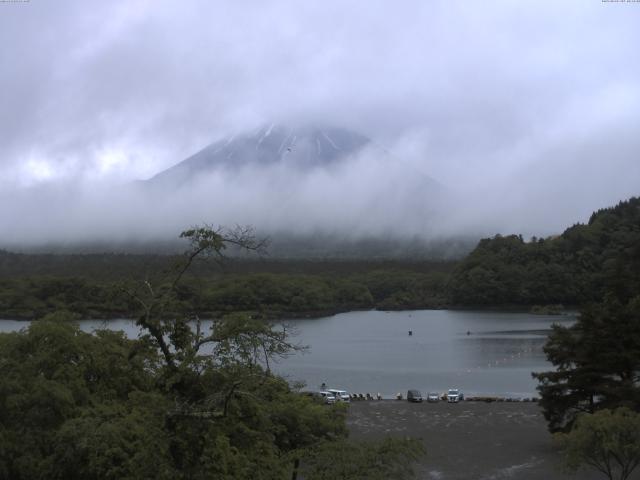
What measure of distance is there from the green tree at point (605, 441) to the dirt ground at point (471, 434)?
201cm

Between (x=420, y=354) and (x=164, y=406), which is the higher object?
(x=164, y=406)

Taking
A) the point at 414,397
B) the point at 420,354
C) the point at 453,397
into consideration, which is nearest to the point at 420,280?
the point at 420,354

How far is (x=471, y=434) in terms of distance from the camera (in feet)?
59.6

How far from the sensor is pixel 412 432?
1842cm

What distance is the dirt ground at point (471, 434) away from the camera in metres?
14.2

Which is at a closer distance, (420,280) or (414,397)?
(414,397)

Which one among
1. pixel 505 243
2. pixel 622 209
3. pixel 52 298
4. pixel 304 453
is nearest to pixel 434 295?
pixel 505 243

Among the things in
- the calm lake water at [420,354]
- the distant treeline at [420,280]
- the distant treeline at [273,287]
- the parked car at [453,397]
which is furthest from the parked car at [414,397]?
the distant treeline at [420,280]

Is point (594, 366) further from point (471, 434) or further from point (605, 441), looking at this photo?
point (605, 441)

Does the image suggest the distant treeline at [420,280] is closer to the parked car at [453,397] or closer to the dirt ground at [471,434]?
the parked car at [453,397]

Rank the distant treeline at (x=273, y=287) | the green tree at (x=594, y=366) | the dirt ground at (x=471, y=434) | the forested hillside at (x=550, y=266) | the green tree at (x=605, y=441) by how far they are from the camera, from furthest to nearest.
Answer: the forested hillside at (x=550, y=266), the distant treeline at (x=273, y=287), the green tree at (x=594, y=366), the dirt ground at (x=471, y=434), the green tree at (x=605, y=441)

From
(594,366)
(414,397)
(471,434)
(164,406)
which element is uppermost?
(164,406)

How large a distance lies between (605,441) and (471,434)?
754 cm

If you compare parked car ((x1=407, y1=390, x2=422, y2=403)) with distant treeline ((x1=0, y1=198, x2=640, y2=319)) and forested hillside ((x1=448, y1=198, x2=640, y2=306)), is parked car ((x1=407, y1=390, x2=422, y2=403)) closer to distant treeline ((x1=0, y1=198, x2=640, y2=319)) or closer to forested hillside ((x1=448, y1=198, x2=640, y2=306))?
distant treeline ((x1=0, y1=198, x2=640, y2=319))
